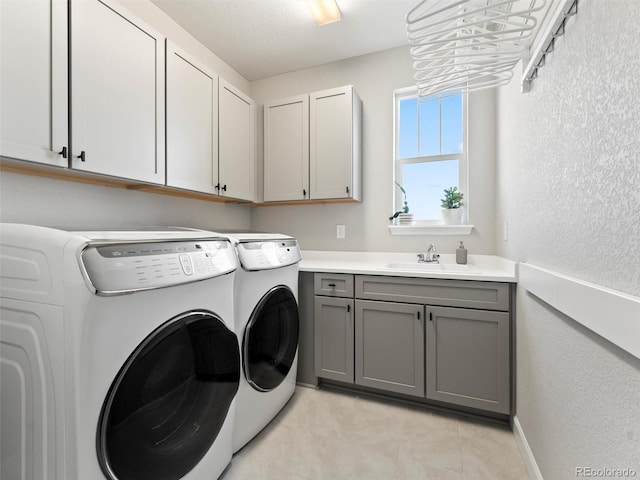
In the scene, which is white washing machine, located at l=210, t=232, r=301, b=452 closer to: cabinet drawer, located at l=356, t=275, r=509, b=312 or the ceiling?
cabinet drawer, located at l=356, t=275, r=509, b=312

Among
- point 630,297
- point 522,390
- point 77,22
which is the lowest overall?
point 522,390

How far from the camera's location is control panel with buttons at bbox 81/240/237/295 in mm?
774

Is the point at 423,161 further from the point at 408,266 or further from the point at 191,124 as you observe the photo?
the point at 191,124

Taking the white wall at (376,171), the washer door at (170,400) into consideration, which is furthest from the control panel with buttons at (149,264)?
the white wall at (376,171)

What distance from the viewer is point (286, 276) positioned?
1.77m

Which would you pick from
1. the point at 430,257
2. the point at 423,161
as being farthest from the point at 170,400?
the point at 423,161

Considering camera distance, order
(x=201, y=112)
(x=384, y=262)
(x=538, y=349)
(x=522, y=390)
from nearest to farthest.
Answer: (x=538, y=349)
(x=522, y=390)
(x=201, y=112)
(x=384, y=262)

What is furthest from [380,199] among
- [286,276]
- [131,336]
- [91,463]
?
[91,463]

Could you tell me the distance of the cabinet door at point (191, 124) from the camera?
1771 millimetres

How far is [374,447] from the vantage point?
151cm

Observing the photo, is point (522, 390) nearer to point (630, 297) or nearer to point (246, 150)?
point (630, 297)

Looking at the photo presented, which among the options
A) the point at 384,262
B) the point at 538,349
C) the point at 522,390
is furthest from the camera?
the point at 384,262

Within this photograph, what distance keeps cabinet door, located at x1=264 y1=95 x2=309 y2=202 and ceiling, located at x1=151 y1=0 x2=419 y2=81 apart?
0.41m

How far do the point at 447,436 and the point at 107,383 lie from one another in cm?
164
